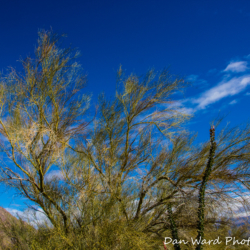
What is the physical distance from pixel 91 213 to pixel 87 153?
262cm

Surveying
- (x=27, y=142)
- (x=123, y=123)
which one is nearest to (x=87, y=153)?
(x=123, y=123)

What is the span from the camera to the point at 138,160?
8.99 metres

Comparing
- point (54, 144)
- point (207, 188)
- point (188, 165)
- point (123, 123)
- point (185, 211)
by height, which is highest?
point (123, 123)

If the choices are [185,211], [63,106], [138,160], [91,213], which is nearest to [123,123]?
[138,160]

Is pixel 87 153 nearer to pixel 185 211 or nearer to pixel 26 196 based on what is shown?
pixel 26 196

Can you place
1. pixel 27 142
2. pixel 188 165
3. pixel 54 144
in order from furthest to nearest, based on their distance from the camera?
pixel 188 165 → pixel 54 144 → pixel 27 142

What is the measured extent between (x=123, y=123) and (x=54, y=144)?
294 cm

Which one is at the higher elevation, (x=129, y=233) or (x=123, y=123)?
(x=123, y=123)

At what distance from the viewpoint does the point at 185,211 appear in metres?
8.90

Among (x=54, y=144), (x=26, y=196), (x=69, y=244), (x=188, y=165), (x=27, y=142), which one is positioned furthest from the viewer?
(x=188, y=165)

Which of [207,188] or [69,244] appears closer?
[69,244]

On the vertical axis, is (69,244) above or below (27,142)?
below

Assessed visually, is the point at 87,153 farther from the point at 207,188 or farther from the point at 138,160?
the point at 207,188

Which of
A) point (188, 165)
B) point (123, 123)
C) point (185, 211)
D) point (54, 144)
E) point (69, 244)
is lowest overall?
point (69, 244)
